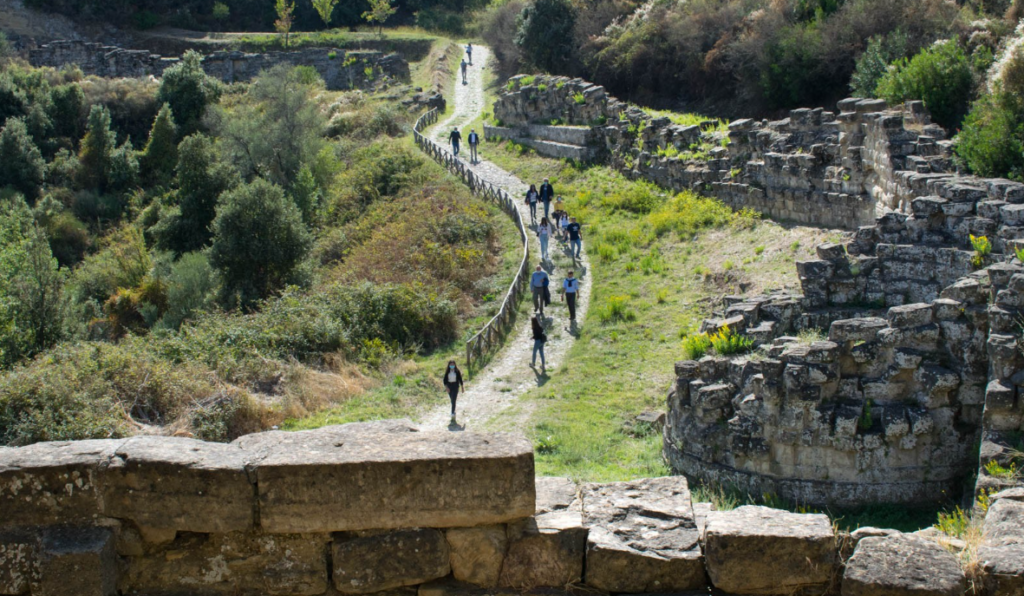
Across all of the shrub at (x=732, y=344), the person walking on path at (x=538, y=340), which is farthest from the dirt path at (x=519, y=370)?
the shrub at (x=732, y=344)

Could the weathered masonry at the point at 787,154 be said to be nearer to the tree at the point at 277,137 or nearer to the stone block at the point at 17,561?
the tree at the point at 277,137

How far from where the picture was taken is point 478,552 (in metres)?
6.00

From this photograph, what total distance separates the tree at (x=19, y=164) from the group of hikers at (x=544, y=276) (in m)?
31.0

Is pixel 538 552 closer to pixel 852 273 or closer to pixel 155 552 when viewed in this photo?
pixel 155 552

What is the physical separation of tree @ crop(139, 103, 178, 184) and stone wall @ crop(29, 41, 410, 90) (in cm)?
1150

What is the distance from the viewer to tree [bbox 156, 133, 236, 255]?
3725 centimetres

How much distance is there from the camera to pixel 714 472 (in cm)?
1188

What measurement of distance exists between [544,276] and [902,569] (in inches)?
624

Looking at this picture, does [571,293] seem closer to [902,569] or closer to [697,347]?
[697,347]

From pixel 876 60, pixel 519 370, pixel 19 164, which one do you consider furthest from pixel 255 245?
pixel 19 164

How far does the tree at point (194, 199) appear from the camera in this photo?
37.2 meters

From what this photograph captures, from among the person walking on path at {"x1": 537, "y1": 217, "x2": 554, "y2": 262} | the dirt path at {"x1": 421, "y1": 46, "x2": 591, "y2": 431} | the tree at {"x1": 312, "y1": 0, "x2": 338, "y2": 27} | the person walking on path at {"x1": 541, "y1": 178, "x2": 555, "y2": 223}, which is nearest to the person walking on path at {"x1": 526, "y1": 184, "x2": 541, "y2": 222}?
the person walking on path at {"x1": 541, "y1": 178, "x2": 555, "y2": 223}

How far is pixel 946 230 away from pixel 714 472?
20.3 feet

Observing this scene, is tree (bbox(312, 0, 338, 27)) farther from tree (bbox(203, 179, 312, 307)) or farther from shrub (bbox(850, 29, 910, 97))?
shrub (bbox(850, 29, 910, 97))
